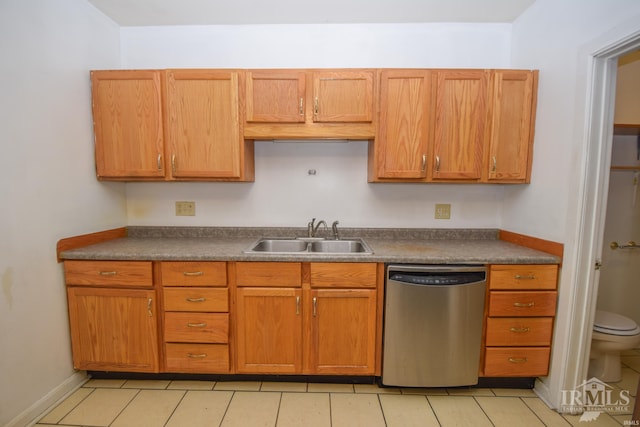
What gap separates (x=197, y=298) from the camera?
1.71 meters

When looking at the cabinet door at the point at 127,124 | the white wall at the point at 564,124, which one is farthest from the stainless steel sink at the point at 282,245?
the white wall at the point at 564,124

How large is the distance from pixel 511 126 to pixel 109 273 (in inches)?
110

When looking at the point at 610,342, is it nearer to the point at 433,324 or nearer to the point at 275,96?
the point at 433,324

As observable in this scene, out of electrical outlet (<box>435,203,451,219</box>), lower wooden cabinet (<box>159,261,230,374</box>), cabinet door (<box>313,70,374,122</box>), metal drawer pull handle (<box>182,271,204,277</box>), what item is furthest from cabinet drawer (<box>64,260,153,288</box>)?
electrical outlet (<box>435,203,451,219</box>)

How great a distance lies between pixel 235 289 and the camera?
172 centimetres

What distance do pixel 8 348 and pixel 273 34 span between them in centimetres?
255

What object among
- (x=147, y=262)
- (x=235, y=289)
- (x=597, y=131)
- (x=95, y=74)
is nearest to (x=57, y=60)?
(x=95, y=74)

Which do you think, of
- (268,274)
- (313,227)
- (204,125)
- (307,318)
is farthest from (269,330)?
(204,125)

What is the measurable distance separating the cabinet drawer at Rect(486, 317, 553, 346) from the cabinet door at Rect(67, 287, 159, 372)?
2118 millimetres

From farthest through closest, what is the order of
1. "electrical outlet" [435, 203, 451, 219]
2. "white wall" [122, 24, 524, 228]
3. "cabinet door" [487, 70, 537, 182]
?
"electrical outlet" [435, 203, 451, 219] < "white wall" [122, 24, 524, 228] < "cabinet door" [487, 70, 537, 182]

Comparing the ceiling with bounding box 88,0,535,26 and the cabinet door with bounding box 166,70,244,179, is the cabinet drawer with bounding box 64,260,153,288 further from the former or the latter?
the ceiling with bounding box 88,0,535,26

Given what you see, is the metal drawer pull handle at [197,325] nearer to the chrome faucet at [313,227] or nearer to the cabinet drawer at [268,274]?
the cabinet drawer at [268,274]

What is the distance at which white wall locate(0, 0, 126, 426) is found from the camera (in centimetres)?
141

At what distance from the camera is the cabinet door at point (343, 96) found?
1839mm
